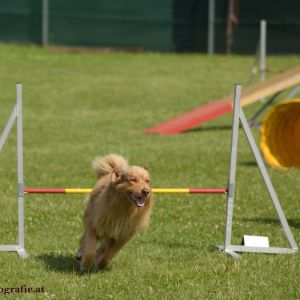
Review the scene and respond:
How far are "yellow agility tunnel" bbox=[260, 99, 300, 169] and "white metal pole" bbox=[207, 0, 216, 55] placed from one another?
15380 millimetres

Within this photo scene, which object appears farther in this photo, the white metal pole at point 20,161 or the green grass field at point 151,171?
the white metal pole at point 20,161

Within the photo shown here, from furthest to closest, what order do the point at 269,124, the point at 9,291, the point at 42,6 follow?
the point at 42,6, the point at 269,124, the point at 9,291

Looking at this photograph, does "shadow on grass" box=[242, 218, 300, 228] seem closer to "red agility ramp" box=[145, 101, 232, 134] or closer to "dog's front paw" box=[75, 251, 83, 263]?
"dog's front paw" box=[75, 251, 83, 263]

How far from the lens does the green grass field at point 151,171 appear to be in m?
7.42

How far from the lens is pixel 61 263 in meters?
8.14

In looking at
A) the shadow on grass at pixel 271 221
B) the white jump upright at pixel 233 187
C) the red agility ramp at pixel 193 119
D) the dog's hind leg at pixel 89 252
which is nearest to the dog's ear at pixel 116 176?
the dog's hind leg at pixel 89 252

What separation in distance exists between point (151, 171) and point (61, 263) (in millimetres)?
6164

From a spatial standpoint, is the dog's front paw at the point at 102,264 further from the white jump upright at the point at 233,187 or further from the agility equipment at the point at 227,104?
the agility equipment at the point at 227,104

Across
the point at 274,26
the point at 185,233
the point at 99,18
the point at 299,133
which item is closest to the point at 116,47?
the point at 99,18

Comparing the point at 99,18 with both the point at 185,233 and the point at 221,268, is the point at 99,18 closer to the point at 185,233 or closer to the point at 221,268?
the point at 185,233

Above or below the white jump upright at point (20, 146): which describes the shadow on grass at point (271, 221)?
below

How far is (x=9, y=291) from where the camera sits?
6.98 metres

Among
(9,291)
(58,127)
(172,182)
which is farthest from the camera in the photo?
(58,127)

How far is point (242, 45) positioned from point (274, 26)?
48.3 inches
